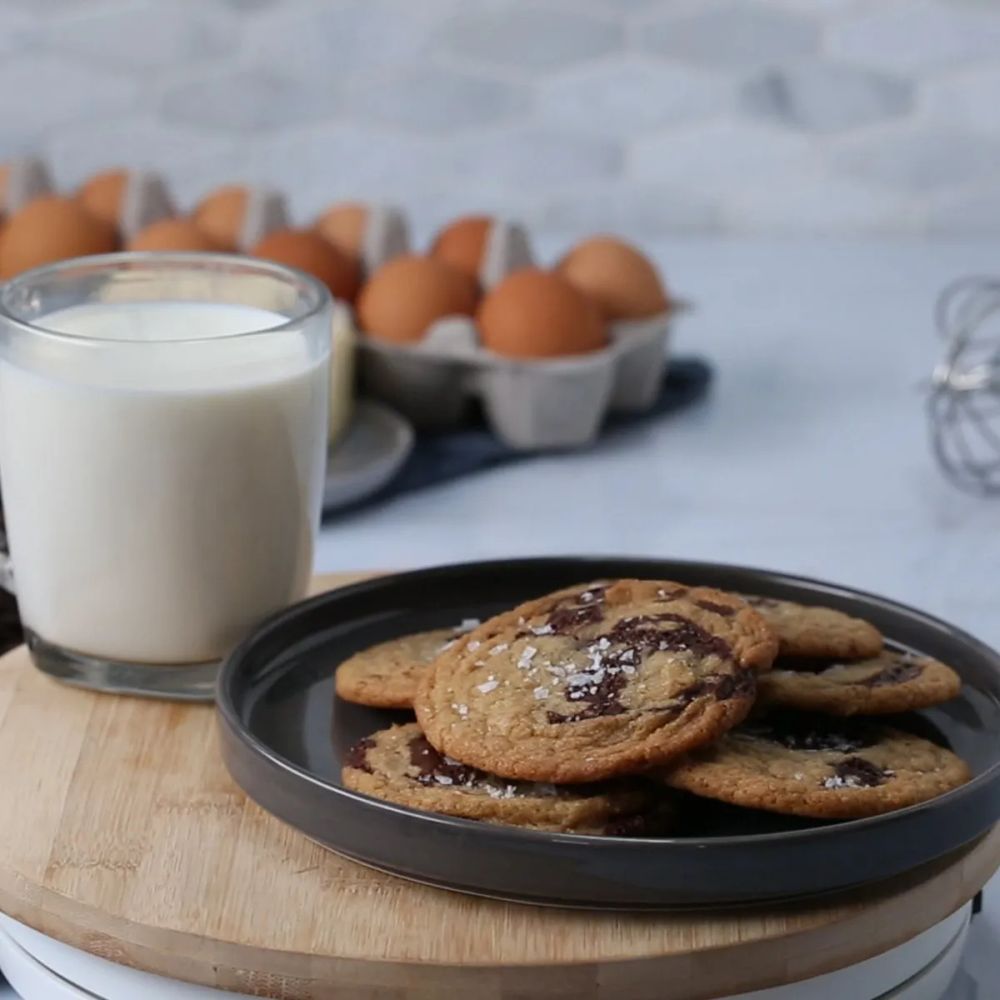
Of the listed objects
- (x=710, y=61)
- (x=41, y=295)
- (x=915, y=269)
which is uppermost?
(x=41, y=295)

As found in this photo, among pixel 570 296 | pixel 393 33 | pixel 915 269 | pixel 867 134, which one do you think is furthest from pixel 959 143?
pixel 570 296

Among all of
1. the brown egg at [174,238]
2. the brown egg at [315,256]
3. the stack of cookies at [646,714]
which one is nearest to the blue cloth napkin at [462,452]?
the brown egg at [315,256]

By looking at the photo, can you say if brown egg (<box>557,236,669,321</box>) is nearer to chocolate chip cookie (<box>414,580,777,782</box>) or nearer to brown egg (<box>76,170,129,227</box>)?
brown egg (<box>76,170,129,227</box>)

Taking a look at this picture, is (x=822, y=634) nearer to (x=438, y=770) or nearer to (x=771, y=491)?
(x=438, y=770)

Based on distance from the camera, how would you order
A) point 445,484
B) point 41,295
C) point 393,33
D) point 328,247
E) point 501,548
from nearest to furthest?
1. point 41,295
2. point 501,548
3. point 445,484
4. point 328,247
5. point 393,33

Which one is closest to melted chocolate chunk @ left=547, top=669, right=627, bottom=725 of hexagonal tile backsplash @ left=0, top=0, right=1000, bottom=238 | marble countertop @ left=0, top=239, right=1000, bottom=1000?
marble countertop @ left=0, top=239, right=1000, bottom=1000

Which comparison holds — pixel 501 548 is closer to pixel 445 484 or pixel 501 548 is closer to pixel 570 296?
pixel 445 484
